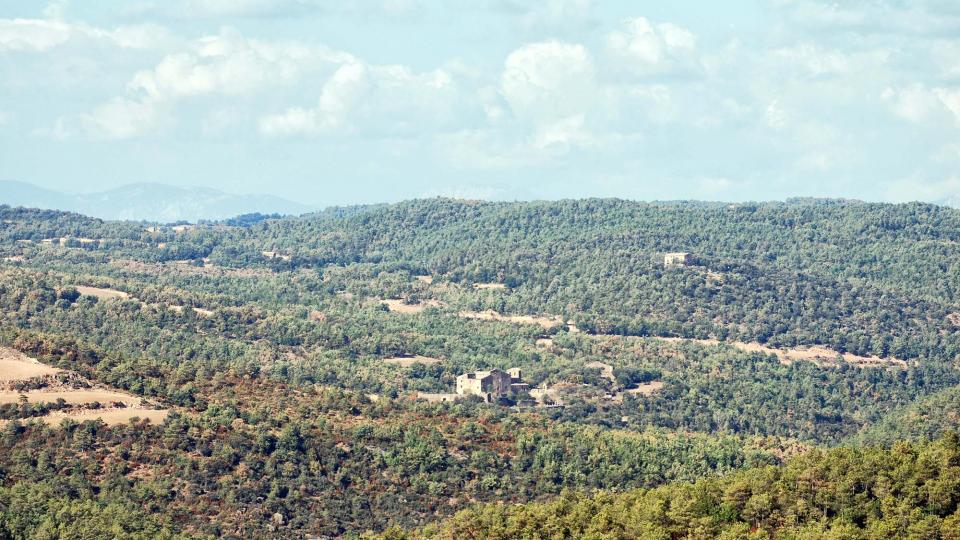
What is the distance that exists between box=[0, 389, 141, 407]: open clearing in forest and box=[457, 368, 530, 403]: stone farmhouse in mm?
58229

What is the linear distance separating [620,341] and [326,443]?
94100mm

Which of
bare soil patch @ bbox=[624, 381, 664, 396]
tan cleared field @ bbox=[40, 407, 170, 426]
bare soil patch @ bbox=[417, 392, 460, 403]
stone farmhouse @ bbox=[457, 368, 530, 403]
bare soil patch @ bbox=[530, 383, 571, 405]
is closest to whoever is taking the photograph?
tan cleared field @ bbox=[40, 407, 170, 426]

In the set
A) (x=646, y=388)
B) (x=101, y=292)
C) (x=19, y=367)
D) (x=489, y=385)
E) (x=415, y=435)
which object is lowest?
(x=646, y=388)

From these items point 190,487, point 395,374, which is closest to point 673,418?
point 395,374

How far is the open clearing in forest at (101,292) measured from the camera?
584 ft

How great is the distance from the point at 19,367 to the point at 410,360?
7415 cm

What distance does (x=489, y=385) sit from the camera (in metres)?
164

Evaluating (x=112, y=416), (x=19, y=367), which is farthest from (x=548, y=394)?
(x=112, y=416)

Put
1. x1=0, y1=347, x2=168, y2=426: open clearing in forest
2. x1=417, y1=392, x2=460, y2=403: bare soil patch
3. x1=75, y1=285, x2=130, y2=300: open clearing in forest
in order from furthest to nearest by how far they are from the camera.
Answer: x1=75, y1=285, x2=130, y2=300: open clearing in forest, x1=417, y1=392, x2=460, y2=403: bare soil patch, x1=0, y1=347, x2=168, y2=426: open clearing in forest

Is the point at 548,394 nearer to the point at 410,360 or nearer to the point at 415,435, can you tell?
the point at 410,360

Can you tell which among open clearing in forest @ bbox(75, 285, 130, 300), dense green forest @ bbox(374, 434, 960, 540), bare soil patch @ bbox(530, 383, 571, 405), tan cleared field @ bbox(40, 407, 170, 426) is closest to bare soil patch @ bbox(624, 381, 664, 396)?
bare soil patch @ bbox(530, 383, 571, 405)

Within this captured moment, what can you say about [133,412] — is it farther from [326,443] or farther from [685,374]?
[685,374]

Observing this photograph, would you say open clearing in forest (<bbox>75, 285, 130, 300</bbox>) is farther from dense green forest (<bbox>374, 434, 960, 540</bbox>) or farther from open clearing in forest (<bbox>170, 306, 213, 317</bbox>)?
dense green forest (<bbox>374, 434, 960, 540</bbox>)

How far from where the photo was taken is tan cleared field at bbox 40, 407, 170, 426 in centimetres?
9994
